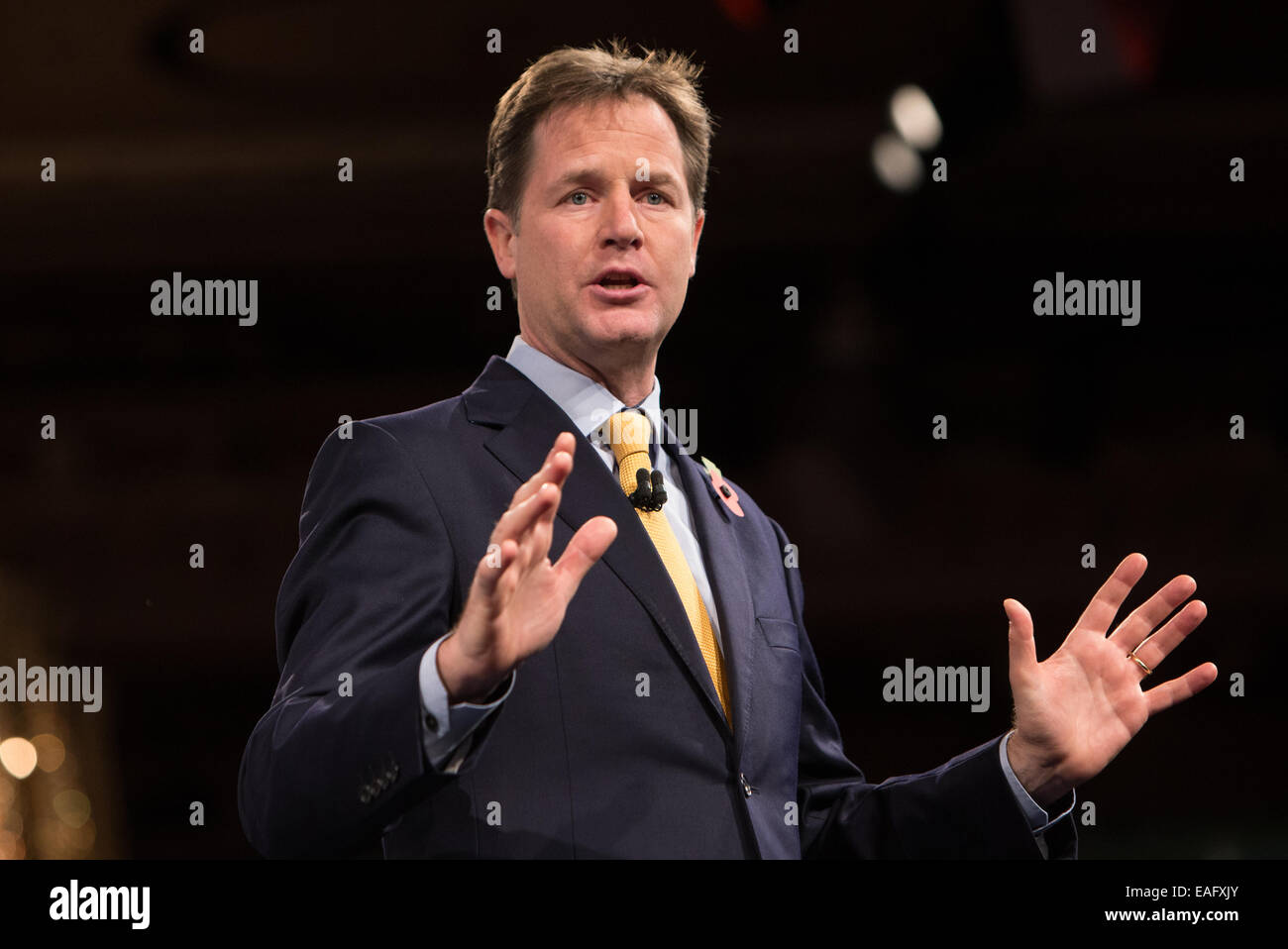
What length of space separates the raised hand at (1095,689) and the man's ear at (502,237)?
3.31ft

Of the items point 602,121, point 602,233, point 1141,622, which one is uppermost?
point 602,121

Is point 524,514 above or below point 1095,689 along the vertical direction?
above

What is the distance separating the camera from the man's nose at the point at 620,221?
2.10m

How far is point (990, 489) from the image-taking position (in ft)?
12.0

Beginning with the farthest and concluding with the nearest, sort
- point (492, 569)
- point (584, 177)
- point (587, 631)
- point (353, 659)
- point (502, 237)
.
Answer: point (502, 237), point (584, 177), point (587, 631), point (353, 659), point (492, 569)

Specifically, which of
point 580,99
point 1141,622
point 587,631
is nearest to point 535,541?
point 587,631

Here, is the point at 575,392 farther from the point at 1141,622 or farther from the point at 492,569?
the point at 1141,622

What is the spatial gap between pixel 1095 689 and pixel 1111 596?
146mm

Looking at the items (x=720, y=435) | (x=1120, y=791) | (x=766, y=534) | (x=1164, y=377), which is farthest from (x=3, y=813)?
(x=1164, y=377)

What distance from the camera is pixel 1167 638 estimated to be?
6.79 ft

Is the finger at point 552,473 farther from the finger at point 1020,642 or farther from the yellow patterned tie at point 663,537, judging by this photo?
the finger at point 1020,642

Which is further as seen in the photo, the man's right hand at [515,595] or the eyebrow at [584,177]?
the eyebrow at [584,177]

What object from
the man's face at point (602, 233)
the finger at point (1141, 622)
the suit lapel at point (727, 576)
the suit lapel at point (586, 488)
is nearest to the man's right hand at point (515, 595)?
the suit lapel at point (586, 488)

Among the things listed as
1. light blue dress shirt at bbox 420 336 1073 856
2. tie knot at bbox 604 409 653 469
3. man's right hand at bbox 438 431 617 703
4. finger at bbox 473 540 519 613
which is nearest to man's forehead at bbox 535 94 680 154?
light blue dress shirt at bbox 420 336 1073 856
